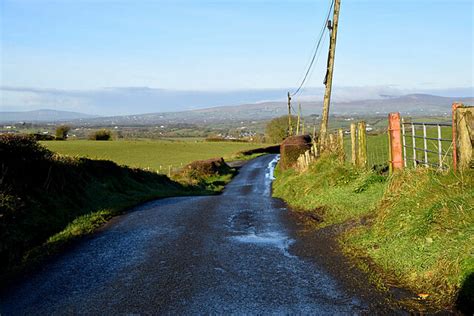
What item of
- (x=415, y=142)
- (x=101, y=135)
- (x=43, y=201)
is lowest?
(x=101, y=135)

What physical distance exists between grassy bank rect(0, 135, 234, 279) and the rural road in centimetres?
79

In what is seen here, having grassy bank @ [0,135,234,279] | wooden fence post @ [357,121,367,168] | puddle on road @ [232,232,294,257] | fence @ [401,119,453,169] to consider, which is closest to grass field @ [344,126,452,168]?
fence @ [401,119,453,169]

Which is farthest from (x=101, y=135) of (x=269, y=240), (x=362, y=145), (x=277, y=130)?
(x=269, y=240)

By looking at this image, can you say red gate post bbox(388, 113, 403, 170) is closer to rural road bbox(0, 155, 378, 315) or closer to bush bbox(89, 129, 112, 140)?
rural road bbox(0, 155, 378, 315)

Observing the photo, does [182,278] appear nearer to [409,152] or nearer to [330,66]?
[330,66]

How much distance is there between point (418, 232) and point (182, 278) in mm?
3630

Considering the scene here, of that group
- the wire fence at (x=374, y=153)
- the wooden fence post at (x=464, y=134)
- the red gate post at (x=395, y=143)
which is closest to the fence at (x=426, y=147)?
the red gate post at (x=395, y=143)

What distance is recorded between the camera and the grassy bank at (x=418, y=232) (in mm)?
6117

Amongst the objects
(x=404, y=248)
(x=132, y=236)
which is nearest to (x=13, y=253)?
(x=132, y=236)

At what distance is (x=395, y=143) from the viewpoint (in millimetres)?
13492

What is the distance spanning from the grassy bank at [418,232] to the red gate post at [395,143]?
1287 mm

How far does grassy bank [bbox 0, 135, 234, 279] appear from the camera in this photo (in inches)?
377

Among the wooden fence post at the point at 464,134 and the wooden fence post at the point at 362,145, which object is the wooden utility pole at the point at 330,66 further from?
the wooden fence post at the point at 464,134

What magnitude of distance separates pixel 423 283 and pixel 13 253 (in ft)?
22.6
